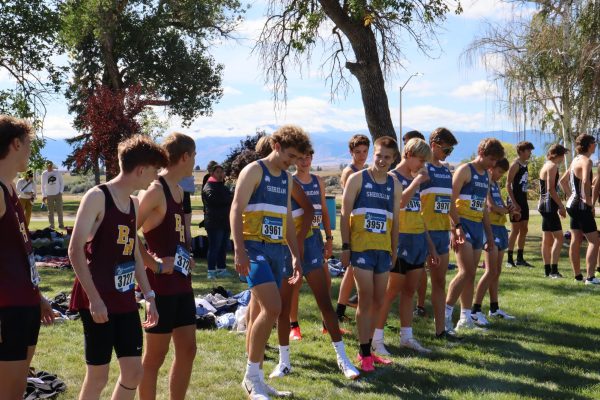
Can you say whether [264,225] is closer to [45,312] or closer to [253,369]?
[253,369]

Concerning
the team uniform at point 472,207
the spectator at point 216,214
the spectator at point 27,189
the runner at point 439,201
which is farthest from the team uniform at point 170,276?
the spectator at point 27,189

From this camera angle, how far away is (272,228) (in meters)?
5.32

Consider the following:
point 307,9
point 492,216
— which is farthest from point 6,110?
point 492,216

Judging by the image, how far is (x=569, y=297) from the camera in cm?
965

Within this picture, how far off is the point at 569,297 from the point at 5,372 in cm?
789

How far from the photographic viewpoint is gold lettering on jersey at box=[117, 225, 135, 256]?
12.7 ft

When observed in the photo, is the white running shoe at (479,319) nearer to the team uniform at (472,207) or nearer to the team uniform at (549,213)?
the team uniform at (472,207)

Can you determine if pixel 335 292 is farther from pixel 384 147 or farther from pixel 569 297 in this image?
pixel 384 147

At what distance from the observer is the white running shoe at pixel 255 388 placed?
5.25 m

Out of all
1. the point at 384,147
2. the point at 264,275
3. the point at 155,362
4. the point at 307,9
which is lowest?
the point at 155,362

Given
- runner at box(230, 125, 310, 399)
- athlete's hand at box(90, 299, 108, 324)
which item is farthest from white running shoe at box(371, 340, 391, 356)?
athlete's hand at box(90, 299, 108, 324)

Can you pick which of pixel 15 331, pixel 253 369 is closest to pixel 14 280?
pixel 15 331

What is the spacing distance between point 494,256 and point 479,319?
73 cm

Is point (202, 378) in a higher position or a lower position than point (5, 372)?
lower
